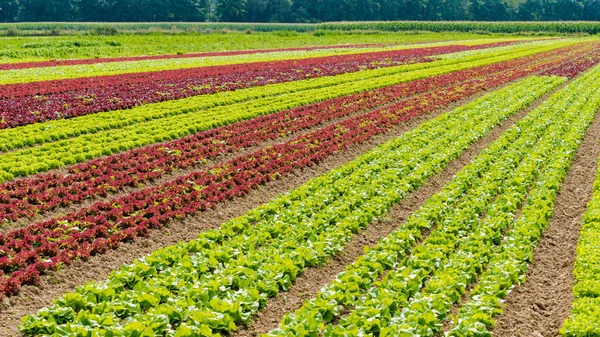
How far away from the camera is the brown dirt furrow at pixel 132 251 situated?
368 inches

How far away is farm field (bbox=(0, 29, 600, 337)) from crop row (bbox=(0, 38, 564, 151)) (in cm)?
14

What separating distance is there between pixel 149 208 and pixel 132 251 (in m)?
1.94

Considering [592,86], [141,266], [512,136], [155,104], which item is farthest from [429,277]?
[592,86]

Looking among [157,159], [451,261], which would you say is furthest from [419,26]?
[451,261]

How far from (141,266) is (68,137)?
481 inches

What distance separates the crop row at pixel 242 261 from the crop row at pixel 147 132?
22.7 ft

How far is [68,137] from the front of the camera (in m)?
20.8

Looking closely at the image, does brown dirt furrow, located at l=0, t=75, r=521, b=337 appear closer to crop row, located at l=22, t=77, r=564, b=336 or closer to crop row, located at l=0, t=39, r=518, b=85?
crop row, located at l=22, t=77, r=564, b=336

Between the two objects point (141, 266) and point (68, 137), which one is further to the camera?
point (68, 137)

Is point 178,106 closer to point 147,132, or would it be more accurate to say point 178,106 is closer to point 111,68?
point 147,132

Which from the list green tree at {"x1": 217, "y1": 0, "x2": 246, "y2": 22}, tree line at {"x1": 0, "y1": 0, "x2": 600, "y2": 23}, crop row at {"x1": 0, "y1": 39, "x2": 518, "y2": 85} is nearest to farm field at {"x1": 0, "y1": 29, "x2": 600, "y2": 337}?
crop row at {"x1": 0, "y1": 39, "x2": 518, "y2": 85}

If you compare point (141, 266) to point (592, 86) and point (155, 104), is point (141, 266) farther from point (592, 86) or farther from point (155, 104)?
point (592, 86)

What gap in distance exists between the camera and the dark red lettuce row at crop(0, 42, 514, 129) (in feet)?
79.6

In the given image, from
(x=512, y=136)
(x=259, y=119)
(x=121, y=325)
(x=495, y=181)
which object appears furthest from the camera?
(x=259, y=119)
